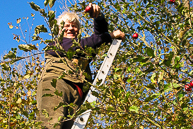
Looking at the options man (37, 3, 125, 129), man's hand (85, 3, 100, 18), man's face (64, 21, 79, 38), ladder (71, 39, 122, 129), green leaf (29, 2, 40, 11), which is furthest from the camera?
man's face (64, 21, 79, 38)

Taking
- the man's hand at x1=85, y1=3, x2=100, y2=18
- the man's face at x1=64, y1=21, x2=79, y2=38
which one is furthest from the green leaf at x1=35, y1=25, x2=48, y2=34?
the man's face at x1=64, y1=21, x2=79, y2=38

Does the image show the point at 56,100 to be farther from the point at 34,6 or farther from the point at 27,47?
the point at 34,6

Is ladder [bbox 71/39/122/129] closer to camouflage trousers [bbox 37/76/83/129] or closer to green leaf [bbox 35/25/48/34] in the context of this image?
camouflage trousers [bbox 37/76/83/129]

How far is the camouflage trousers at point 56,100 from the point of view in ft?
4.33

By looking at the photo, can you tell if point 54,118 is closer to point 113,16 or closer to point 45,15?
A: point 45,15

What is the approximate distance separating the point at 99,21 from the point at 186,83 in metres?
0.87

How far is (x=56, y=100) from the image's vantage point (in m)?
1.40

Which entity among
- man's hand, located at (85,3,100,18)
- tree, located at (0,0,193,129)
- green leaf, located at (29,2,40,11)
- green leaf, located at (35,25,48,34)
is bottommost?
tree, located at (0,0,193,129)

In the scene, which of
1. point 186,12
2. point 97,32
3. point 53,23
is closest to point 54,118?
point 53,23

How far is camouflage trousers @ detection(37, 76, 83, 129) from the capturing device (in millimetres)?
1320

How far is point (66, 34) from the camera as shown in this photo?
1.92 meters

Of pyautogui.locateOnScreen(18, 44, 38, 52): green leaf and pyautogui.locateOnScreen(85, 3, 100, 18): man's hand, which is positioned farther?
pyautogui.locateOnScreen(85, 3, 100, 18): man's hand

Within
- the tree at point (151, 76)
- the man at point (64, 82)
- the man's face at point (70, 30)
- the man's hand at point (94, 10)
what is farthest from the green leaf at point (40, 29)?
the man's face at point (70, 30)

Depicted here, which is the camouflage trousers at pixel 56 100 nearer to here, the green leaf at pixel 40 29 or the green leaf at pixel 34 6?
the green leaf at pixel 40 29
